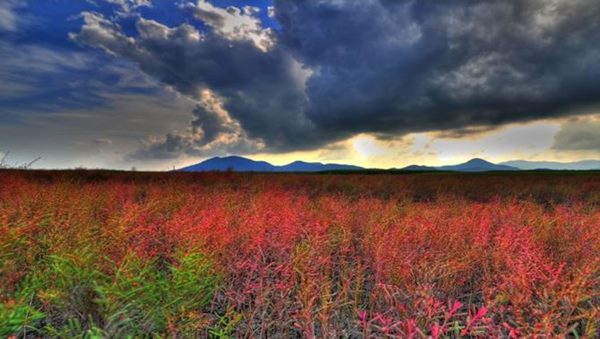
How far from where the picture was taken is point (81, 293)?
125 inches

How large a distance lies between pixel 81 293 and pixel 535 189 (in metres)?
16.8

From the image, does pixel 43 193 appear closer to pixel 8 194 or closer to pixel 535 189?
pixel 8 194

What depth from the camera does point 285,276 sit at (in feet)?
11.4

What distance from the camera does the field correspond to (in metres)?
2.60

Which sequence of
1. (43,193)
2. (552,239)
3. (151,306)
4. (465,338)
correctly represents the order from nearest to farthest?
1. (151,306)
2. (465,338)
3. (552,239)
4. (43,193)

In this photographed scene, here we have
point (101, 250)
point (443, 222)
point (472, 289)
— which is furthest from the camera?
point (443, 222)

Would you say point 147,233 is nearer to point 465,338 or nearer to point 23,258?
point 23,258

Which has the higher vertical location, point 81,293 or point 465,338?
point 81,293

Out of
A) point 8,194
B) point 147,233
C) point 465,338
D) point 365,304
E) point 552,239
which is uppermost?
point 8,194

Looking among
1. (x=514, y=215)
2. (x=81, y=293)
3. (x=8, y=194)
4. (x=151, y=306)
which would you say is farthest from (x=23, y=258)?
(x=514, y=215)

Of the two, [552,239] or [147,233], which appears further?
[552,239]

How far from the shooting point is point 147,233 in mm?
4953

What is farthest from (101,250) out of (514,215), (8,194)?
(514,215)

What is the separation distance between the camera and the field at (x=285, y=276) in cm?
260
